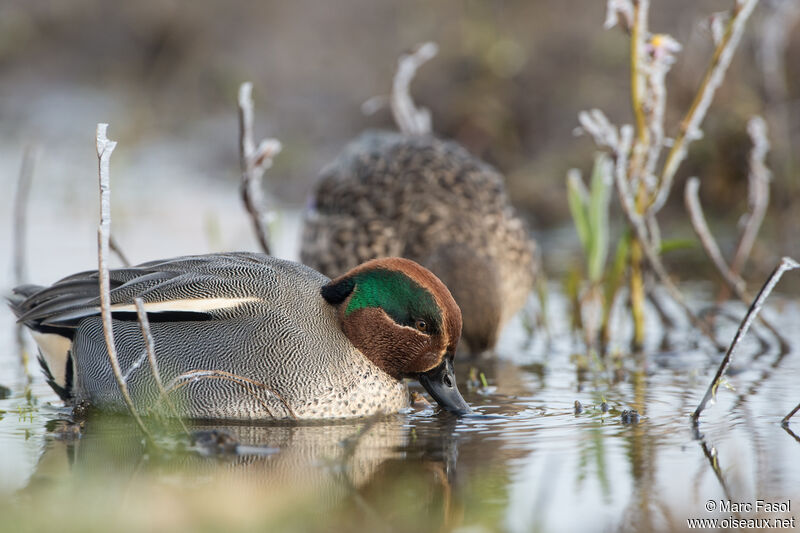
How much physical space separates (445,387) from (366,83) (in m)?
9.92

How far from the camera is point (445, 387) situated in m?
4.38

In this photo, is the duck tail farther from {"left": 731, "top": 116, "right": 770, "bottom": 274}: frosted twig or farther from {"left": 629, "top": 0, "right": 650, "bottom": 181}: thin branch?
{"left": 731, "top": 116, "right": 770, "bottom": 274}: frosted twig

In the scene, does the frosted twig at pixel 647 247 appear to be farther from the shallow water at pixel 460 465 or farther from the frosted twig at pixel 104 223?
the frosted twig at pixel 104 223

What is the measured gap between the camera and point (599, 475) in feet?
11.3

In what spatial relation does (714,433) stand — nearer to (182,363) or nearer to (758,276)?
(182,363)

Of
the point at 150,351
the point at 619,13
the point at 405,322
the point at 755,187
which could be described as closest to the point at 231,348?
the point at 150,351

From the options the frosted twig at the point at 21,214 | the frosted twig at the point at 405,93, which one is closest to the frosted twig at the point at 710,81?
the frosted twig at the point at 405,93

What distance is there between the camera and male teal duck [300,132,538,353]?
6137 millimetres

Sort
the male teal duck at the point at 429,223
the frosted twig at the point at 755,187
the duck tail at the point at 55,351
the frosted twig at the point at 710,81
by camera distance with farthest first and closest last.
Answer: the male teal duck at the point at 429,223, the frosted twig at the point at 755,187, the frosted twig at the point at 710,81, the duck tail at the point at 55,351

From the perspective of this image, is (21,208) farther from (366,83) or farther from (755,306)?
(366,83)

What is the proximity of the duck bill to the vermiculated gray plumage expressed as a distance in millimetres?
139

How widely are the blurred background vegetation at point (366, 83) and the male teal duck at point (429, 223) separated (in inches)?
101

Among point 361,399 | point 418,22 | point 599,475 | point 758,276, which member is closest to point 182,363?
point 361,399

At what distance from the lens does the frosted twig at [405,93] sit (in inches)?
281
